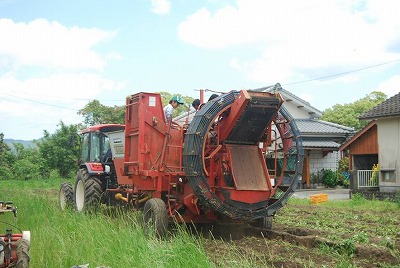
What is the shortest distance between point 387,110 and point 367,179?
313cm

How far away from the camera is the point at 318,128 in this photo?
3139cm

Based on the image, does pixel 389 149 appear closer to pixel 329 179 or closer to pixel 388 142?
pixel 388 142

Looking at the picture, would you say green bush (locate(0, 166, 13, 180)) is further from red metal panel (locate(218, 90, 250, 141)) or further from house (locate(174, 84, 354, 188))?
red metal panel (locate(218, 90, 250, 141))

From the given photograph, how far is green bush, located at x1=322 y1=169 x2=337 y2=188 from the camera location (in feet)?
101

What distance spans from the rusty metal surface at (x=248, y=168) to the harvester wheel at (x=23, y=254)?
13.3ft

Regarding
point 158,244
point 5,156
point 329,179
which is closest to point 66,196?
point 158,244

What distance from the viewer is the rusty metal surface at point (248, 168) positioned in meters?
9.30

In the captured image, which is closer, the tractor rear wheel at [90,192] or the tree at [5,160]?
the tractor rear wheel at [90,192]

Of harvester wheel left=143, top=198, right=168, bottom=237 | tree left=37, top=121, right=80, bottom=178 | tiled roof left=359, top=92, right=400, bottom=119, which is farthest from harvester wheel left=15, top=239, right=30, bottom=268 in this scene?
tree left=37, top=121, right=80, bottom=178

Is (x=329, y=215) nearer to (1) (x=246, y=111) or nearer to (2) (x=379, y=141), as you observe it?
(1) (x=246, y=111)

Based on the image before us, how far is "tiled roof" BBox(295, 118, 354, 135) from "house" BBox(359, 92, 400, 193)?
888cm

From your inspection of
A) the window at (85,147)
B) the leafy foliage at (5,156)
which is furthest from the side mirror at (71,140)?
the leafy foliage at (5,156)

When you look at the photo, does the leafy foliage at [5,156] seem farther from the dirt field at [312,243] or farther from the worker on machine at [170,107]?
the dirt field at [312,243]

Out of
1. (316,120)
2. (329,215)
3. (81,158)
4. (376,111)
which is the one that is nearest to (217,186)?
(329,215)
